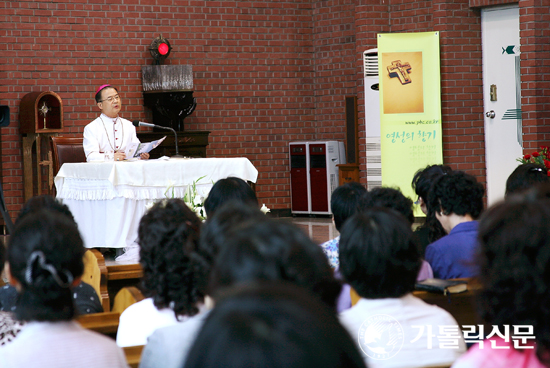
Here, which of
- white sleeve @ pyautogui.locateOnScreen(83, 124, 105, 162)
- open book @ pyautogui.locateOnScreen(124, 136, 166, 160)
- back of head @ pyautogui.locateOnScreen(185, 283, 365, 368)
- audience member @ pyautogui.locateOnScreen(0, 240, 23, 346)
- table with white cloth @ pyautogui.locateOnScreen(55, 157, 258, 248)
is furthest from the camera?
white sleeve @ pyautogui.locateOnScreen(83, 124, 105, 162)

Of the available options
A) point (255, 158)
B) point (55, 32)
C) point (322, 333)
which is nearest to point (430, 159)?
point (255, 158)

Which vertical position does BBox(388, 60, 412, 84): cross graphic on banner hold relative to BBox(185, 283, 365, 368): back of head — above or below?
above

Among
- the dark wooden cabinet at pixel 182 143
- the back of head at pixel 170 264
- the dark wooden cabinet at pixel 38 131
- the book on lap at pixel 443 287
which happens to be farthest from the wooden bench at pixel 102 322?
the dark wooden cabinet at pixel 182 143

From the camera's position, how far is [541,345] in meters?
1.05

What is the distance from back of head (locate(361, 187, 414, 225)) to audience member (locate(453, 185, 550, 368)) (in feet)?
5.03

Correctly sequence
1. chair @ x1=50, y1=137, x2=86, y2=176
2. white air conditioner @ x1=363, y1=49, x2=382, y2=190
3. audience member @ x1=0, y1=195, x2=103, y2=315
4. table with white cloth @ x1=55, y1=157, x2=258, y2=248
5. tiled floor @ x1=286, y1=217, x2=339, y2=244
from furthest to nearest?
white air conditioner @ x1=363, y1=49, x2=382, y2=190 → tiled floor @ x1=286, y1=217, x2=339, y2=244 → chair @ x1=50, y1=137, x2=86, y2=176 → table with white cloth @ x1=55, y1=157, x2=258, y2=248 → audience member @ x1=0, y1=195, x2=103, y2=315

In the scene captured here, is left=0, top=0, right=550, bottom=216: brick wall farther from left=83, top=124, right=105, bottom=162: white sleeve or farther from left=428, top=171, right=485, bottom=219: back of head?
left=428, top=171, right=485, bottom=219: back of head

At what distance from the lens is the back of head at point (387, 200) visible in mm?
2668

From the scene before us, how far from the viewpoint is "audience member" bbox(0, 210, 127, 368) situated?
129 cm

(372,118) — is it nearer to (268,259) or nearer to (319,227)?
(319,227)

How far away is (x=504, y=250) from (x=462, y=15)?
7318 millimetres

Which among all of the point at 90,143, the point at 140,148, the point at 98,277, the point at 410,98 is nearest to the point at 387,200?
the point at 98,277

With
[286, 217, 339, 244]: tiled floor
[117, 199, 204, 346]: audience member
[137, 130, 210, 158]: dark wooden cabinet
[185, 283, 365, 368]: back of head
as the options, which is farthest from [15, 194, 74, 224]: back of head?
[137, 130, 210, 158]: dark wooden cabinet
